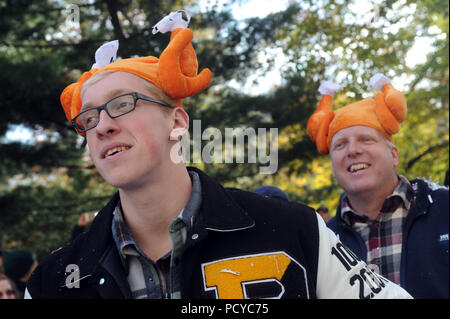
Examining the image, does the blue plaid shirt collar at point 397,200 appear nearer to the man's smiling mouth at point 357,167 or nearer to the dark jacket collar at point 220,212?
the man's smiling mouth at point 357,167

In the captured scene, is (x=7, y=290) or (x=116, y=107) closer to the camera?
(x=116, y=107)

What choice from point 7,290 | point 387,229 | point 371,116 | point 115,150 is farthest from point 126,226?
point 7,290

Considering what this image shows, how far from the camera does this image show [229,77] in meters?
7.94

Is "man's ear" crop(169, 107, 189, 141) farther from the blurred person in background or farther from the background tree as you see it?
the background tree

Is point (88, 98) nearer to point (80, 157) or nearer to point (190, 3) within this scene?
point (190, 3)

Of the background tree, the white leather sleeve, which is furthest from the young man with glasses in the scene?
the background tree

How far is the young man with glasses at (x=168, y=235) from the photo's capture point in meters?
1.82

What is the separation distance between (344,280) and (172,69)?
46.3 inches

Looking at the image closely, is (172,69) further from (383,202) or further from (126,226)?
(383,202)

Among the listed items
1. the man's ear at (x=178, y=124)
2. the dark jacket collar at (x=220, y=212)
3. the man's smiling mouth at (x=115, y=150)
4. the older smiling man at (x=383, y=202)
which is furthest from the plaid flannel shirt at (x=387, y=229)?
the man's smiling mouth at (x=115, y=150)

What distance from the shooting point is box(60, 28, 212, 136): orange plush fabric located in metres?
2.15

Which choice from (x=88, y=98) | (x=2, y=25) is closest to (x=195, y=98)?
(x=2, y=25)

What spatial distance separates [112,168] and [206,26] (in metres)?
6.11

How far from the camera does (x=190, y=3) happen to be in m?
7.60
